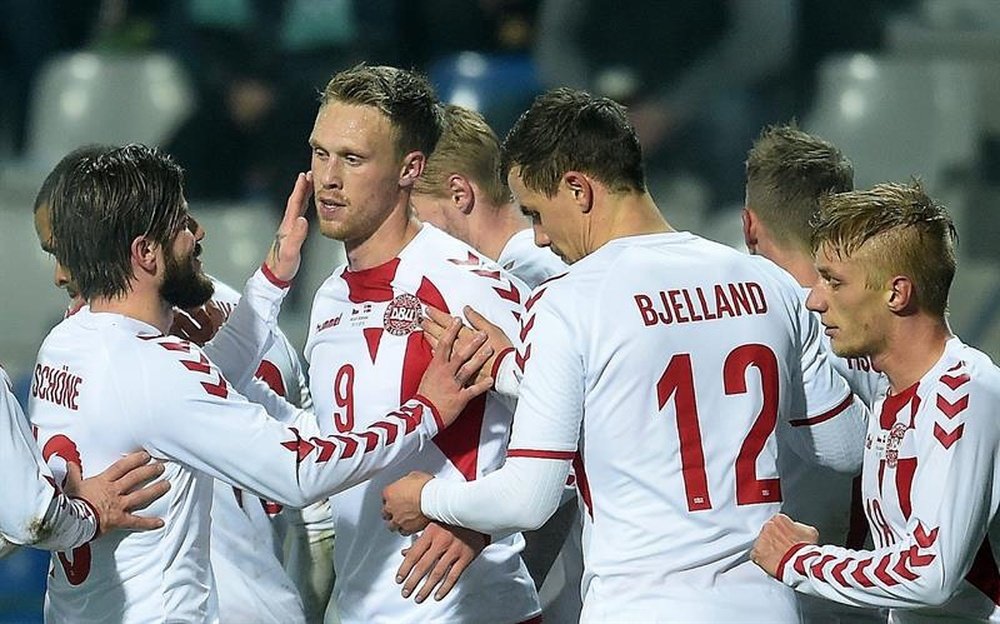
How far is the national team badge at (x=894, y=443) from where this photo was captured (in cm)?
289

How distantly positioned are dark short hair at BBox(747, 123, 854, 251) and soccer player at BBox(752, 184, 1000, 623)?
0.79 meters

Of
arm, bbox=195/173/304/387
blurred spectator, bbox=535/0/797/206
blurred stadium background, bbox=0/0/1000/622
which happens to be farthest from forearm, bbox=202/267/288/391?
blurred spectator, bbox=535/0/797/206

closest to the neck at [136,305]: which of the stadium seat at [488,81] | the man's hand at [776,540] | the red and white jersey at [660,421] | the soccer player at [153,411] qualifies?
the soccer player at [153,411]

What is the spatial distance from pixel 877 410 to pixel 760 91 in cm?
494

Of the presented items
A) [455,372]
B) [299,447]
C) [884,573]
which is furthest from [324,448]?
[884,573]

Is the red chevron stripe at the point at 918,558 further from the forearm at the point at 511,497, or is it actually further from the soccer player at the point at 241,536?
the soccer player at the point at 241,536

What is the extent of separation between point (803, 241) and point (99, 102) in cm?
512

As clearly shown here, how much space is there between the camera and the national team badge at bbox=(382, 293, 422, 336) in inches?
134

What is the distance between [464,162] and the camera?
4398mm

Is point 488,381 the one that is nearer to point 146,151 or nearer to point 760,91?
point 146,151

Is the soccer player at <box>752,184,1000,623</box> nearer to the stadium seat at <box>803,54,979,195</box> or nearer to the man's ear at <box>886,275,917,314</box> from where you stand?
the man's ear at <box>886,275,917,314</box>

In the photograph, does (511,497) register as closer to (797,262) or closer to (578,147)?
(578,147)

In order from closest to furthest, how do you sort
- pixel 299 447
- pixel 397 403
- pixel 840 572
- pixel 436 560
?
pixel 840 572
pixel 299 447
pixel 436 560
pixel 397 403

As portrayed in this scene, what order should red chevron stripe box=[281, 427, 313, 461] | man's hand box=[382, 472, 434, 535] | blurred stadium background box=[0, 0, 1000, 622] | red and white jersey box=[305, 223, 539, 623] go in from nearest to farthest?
red chevron stripe box=[281, 427, 313, 461], man's hand box=[382, 472, 434, 535], red and white jersey box=[305, 223, 539, 623], blurred stadium background box=[0, 0, 1000, 622]
